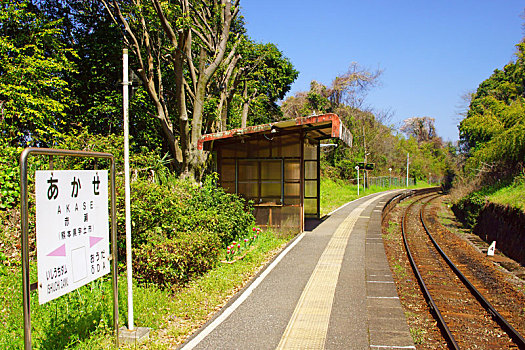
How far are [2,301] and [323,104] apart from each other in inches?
1606

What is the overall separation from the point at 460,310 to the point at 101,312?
22.2 feet

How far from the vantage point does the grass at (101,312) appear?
5227 millimetres

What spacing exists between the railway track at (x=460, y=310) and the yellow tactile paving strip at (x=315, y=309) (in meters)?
1.92

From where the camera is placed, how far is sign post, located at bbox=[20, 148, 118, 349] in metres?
3.72

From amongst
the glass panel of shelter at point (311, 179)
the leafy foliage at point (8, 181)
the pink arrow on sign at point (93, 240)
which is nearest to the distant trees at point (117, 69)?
the glass panel of shelter at point (311, 179)

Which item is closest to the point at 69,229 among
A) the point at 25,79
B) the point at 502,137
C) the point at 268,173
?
the point at 268,173

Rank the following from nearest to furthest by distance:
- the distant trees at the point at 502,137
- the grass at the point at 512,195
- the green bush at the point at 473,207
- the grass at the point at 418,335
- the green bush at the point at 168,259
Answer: the grass at the point at 418,335 → the green bush at the point at 168,259 → the grass at the point at 512,195 → the distant trees at the point at 502,137 → the green bush at the point at 473,207

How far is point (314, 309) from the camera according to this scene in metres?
6.80

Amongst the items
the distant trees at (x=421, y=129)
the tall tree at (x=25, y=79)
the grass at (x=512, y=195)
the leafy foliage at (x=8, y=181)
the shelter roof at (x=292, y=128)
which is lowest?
the grass at (x=512, y=195)

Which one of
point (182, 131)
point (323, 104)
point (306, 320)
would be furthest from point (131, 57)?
point (323, 104)

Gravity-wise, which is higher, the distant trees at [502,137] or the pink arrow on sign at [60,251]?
the distant trees at [502,137]

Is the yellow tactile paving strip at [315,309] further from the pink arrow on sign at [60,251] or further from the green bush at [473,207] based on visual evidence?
the green bush at [473,207]

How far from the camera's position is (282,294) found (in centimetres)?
761

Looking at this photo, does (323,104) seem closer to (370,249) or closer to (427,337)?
(370,249)
